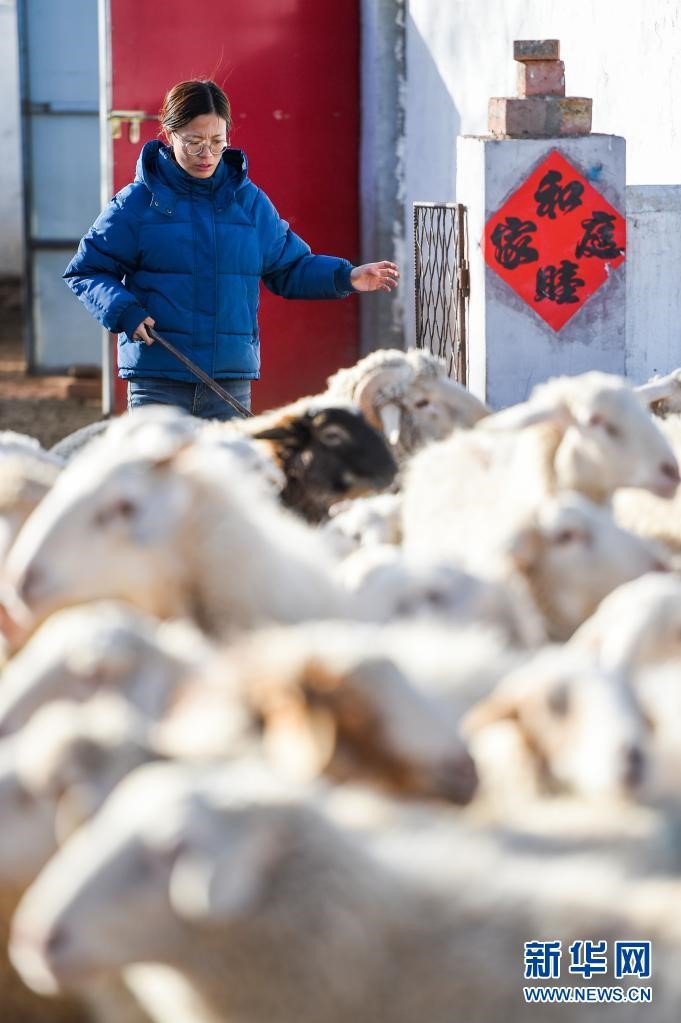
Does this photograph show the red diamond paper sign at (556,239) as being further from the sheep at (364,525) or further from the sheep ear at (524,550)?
the sheep ear at (524,550)

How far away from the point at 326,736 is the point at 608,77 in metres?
4.95

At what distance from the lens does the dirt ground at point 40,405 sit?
11.7m

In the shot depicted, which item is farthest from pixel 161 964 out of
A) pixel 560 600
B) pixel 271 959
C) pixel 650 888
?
pixel 560 600

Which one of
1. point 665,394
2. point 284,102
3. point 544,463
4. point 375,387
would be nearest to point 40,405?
point 284,102

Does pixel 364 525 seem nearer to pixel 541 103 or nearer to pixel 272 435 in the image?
pixel 272 435

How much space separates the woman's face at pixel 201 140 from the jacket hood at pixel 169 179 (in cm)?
3

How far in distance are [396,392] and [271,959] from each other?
3467 mm

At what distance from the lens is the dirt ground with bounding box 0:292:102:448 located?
38.4ft

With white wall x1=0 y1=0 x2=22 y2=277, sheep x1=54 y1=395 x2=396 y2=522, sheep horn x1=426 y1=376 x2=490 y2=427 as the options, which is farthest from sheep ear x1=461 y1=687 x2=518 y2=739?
white wall x1=0 y1=0 x2=22 y2=277

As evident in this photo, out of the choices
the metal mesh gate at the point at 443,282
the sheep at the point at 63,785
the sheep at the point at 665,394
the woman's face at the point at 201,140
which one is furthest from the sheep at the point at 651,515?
the metal mesh gate at the point at 443,282

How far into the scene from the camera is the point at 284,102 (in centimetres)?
1035

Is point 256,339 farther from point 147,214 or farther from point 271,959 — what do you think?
point 271,959

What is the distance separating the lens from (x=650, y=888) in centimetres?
201

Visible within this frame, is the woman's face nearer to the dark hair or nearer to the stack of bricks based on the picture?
the dark hair
